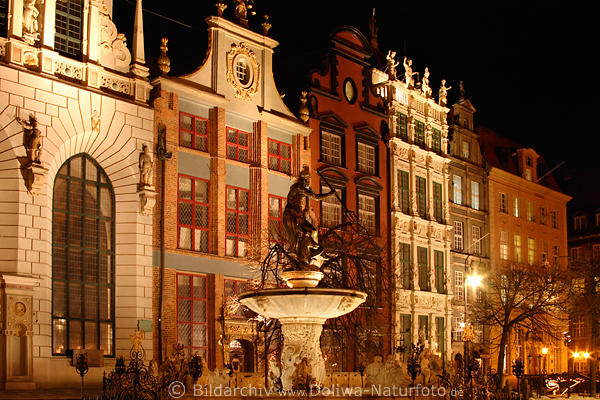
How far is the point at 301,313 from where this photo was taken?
73.4 feet

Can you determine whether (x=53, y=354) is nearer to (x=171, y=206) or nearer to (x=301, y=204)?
(x=171, y=206)

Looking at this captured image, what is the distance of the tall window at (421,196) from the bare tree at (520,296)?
19.1ft

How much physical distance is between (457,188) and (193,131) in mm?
22655

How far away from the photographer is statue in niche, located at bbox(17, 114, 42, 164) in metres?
30.3

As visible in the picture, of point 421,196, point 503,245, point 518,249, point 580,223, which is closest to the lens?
point 421,196

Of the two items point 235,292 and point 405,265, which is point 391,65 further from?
point 235,292

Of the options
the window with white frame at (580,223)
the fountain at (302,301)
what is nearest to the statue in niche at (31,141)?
the fountain at (302,301)

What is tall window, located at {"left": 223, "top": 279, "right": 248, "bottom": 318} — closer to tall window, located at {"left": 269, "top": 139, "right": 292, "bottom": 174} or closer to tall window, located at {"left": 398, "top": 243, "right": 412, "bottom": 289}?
tall window, located at {"left": 269, "top": 139, "right": 292, "bottom": 174}

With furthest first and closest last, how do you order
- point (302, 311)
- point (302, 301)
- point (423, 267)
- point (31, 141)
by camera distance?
point (423, 267) < point (31, 141) < point (302, 311) < point (302, 301)

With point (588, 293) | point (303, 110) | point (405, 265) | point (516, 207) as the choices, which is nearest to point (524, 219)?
point (516, 207)

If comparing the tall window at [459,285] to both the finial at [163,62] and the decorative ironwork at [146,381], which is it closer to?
the finial at [163,62]

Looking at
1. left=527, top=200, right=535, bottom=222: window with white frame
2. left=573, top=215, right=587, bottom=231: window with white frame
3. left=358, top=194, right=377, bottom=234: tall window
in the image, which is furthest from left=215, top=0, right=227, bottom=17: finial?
left=573, top=215, right=587, bottom=231: window with white frame

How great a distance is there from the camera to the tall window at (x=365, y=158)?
155 ft

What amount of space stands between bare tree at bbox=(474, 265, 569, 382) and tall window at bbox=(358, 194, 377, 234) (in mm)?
8520
